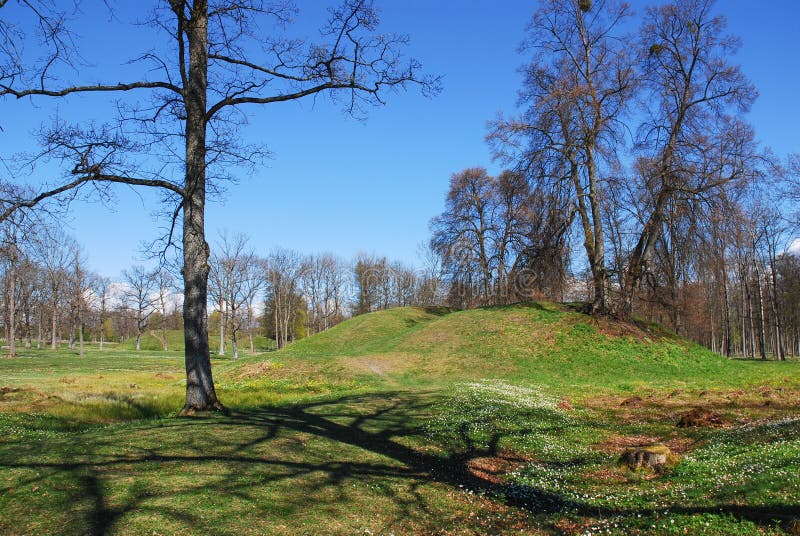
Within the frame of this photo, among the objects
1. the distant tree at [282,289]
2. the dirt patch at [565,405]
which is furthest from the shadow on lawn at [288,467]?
the distant tree at [282,289]

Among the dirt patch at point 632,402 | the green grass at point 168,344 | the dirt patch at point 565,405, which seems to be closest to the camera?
the dirt patch at point 565,405

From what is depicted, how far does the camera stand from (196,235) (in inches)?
468

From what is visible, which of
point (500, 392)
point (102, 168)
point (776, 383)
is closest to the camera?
point (102, 168)

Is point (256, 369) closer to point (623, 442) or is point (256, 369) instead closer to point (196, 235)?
point (196, 235)

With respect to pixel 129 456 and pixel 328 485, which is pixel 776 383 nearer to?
pixel 328 485

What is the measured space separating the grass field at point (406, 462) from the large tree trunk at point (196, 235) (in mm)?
991

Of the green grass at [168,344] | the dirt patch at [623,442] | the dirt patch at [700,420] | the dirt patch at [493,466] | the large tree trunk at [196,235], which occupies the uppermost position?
the large tree trunk at [196,235]

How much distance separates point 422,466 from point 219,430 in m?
4.18

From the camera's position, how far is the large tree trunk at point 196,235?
1166 cm

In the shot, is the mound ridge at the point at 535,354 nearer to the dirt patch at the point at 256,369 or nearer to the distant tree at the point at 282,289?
the dirt patch at the point at 256,369

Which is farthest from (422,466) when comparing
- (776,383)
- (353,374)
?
(776,383)

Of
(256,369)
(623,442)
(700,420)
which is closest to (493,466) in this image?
(623,442)

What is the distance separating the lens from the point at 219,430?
9914mm

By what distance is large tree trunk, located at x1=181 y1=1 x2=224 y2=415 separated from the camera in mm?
11664
